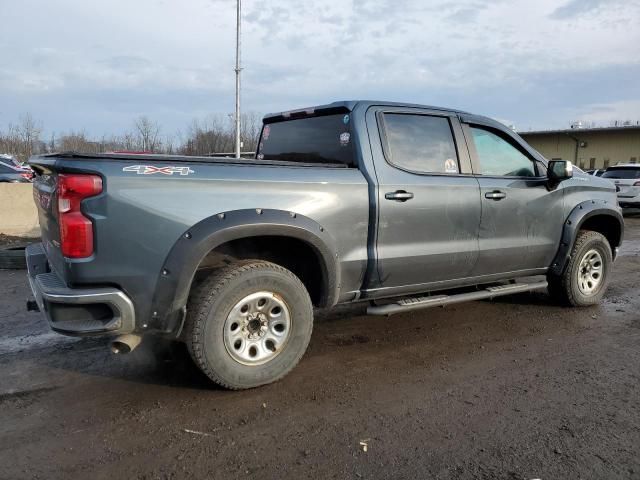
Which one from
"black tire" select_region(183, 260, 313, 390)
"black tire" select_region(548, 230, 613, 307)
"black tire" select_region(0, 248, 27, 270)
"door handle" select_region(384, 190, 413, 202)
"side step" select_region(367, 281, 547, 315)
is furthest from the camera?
"black tire" select_region(0, 248, 27, 270)

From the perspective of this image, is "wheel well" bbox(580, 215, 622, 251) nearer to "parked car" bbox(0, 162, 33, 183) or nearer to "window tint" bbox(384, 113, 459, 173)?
"window tint" bbox(384, 113, 459, 173)

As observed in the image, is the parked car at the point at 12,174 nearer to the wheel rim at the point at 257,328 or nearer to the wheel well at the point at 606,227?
the wheel rim at the point at 257,328

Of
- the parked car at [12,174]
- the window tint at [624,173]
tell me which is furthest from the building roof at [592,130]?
the parked car at [12,174]

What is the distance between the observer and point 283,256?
3926 millimetres

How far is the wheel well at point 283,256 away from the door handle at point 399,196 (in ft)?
2.44

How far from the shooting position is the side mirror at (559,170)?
4.89 metres

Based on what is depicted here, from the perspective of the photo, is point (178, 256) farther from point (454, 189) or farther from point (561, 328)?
point (561, 328)

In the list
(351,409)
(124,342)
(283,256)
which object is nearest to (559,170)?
(283,256)

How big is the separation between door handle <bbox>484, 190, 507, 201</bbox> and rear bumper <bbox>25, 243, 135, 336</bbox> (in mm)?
3125

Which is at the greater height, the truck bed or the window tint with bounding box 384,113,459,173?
the window tint with bounding box 384,113,459,173

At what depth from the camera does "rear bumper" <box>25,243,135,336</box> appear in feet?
9.69

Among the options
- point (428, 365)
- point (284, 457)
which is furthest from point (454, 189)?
point (284, 457)

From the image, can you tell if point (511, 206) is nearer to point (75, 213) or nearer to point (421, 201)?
point (421, 201)

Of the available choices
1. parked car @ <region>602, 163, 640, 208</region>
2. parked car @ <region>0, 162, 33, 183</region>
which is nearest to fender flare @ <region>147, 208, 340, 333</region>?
parked car @ <region>0, 162, 33, 183</region>
